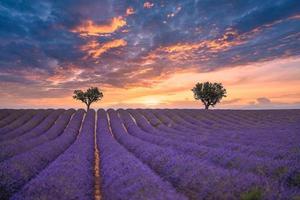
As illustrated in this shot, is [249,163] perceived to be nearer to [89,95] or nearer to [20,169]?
[20,169]

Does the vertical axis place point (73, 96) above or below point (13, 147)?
above

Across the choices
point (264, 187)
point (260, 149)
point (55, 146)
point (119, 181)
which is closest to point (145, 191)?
point (119, 181)

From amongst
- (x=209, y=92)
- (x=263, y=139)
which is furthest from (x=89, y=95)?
(x=263, y=139)

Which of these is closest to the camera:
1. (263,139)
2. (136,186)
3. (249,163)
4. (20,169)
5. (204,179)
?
(136,186)

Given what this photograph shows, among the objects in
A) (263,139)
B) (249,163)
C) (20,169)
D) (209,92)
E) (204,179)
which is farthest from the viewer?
(209,92)

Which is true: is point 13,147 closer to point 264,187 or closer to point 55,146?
point 55,146

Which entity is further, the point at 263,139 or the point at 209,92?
the point at 209,92

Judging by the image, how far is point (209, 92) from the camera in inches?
1732

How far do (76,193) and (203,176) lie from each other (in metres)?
2.65

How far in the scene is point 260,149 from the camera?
9953 millimetres

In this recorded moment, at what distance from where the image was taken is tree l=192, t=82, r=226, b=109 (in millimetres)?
44147

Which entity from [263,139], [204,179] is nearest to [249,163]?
[204,179]

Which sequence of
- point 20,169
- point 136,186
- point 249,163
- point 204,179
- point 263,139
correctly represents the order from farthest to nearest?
1. point 263,139
2. point 20,169
3. point 249,163
4. point 204,179
5. point 136,186

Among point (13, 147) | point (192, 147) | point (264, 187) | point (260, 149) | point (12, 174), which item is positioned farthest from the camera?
point (13, 147)
